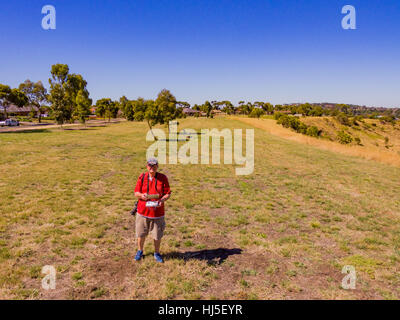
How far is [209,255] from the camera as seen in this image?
659cm

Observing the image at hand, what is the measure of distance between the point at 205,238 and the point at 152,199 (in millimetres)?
2993

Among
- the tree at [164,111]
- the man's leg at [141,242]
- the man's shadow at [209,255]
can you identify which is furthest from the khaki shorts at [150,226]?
the tree at [164,111]

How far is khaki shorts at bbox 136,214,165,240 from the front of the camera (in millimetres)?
5664

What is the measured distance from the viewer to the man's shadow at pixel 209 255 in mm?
→ 6332

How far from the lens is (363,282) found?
17.9 feet

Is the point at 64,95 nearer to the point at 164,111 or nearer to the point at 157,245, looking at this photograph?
the point at 164,111

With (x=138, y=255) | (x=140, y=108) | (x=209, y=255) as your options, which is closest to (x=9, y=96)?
(x=140, y=108)

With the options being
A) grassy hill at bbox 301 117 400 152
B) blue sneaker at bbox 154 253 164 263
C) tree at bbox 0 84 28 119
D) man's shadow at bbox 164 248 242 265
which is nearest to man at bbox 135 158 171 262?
blue sneaker at bbox 154 253 164 263

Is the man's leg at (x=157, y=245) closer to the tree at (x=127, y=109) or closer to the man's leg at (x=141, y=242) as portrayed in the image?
the man's leg at (x=141, y=242)

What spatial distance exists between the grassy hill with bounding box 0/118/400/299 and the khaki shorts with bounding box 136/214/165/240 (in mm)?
862

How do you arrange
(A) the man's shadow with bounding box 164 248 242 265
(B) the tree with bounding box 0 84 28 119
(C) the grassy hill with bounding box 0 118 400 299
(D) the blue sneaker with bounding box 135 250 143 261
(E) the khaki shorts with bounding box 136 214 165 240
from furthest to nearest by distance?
(B) the tree with bounding box 0 84 28 119 < (A) the man's shadow with bounding box 164 248 242 265 < (D) the blue sneaker with bounding box 135 250 143 261 < (E) the khaki shorts with bounding box 136 214 165 240 < (C) the grassy hill with bounding box 0 118 400 299

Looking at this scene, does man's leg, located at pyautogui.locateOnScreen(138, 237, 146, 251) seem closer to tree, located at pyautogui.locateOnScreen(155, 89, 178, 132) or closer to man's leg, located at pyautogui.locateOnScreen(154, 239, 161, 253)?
man's leg, located at pyautogui.locateOnScreen(154, 239, 161, 253)
